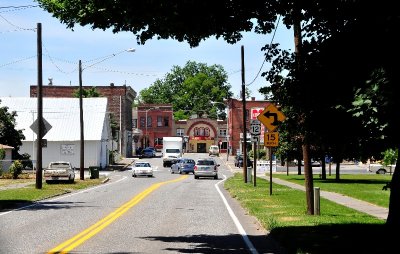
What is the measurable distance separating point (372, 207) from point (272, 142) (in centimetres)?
563

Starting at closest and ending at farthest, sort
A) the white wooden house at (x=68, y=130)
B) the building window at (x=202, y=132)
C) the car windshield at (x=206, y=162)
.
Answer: the car windshield at (x=206, y=162)
the white wooden house at (x=68, y=130)
the building window at (x=202, y=132)

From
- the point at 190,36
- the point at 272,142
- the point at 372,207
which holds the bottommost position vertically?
the point at 372,207

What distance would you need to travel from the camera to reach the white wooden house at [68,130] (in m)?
70.3

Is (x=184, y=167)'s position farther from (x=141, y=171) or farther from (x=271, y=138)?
(x=271, y=138)

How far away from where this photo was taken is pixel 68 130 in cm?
7150

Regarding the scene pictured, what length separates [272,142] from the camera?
91.4 ft

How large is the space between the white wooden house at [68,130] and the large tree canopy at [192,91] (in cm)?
7038

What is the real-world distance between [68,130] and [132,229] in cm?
5709

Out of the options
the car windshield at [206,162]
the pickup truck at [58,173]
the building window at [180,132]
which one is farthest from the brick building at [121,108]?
the pickup truck at [58,173]

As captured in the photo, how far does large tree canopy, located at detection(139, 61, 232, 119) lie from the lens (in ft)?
499

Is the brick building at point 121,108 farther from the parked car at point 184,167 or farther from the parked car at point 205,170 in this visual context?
the parked car at point 205,170

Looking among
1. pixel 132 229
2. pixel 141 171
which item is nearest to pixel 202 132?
pixel 141 171

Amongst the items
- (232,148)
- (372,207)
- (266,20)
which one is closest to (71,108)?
(232,148)

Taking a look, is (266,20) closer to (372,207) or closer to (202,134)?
(372,207)
